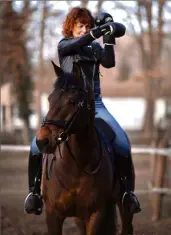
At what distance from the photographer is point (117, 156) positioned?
351 centimetres

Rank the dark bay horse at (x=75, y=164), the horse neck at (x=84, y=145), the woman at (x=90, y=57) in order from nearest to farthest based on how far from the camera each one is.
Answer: the dark bay horse at (x=75, y=164)
the woman at (x=90, y=57)
the horse neck at (x=84, y=145)

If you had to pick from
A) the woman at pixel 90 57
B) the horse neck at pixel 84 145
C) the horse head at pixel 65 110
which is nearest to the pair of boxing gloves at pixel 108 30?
the woman at pixel 90 57

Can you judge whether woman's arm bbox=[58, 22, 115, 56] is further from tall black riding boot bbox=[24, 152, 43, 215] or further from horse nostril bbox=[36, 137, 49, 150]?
tall black riding boot bbox=[24, 152, 43, 215]

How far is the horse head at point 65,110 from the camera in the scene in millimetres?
2748

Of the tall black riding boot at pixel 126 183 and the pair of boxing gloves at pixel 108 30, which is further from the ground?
the pair of boxing gloves at pixel 108 30

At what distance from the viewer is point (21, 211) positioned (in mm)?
5004

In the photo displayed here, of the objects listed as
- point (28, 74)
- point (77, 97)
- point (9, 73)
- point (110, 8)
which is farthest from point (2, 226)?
point (28, 74)

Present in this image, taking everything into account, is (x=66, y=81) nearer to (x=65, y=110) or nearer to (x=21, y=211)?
(x=65, y=110)

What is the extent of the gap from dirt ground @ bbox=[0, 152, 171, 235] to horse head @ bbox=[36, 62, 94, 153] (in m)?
1.67

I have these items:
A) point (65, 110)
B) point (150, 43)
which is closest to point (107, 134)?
point (65, 110)

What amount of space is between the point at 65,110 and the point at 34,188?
95 cm

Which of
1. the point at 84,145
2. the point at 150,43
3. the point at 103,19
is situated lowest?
the point at 84,145

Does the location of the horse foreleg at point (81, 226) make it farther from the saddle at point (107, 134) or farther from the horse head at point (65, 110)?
the horse head at point (65, 110)

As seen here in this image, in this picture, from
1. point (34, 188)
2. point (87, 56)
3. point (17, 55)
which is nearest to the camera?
point (87, 56)
